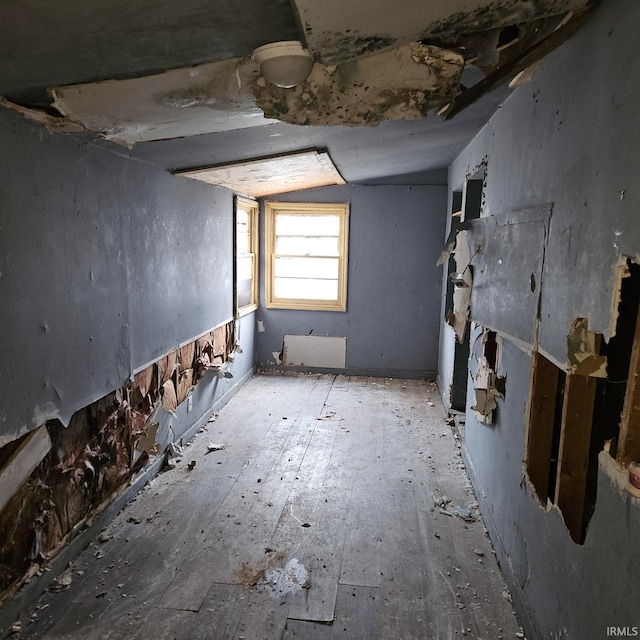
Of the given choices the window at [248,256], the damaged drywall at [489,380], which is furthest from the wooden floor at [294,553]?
the window at [248,256]

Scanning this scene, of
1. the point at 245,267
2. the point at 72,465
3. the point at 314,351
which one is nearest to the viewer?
the point at 72,465

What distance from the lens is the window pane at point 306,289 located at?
6.15 m

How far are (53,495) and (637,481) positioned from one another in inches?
94.4

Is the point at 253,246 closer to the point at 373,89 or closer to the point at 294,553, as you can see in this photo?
the point at 294,553

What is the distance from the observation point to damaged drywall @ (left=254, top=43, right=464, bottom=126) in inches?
62.6

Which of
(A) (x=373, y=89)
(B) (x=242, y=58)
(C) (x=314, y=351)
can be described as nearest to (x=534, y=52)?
(A) (x=373, y=89)

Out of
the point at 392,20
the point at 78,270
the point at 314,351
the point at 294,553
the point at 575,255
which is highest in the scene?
Answer: the point at 392,20

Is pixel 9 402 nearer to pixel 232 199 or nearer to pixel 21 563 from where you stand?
pixel 21 563

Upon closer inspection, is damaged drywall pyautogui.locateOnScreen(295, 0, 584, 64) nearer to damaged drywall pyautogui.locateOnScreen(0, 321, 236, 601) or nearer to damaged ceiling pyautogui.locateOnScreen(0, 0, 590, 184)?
damaged ceiling pyautogui.locateOnScreen(0, 0, 590, 184)

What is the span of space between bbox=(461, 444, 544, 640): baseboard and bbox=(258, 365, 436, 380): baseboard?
8.53 ft

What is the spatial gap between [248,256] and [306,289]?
861 millimetres

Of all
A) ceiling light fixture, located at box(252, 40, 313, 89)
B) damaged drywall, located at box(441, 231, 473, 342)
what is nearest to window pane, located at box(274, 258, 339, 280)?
damaged drywall, located at box(441, 231, 473, 342)

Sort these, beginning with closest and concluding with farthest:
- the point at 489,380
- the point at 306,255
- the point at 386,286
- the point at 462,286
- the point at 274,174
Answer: the point at 489,380, the point at 462,286, the point at 274,174, the point at 386,286, the point at 306,255

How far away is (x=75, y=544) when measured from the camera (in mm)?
2521
